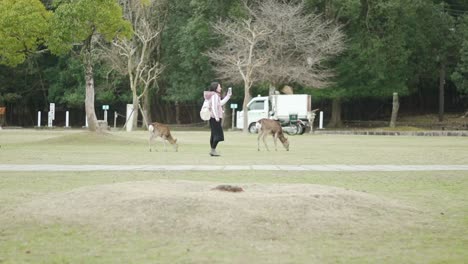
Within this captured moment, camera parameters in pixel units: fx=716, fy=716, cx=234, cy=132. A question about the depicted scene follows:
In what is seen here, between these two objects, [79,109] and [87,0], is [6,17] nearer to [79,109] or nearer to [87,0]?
[87,0]

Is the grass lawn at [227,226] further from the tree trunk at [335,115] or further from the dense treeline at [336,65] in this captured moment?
the tree trunk at [335,115]

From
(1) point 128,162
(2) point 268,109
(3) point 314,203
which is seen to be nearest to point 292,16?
(2) point 268,109

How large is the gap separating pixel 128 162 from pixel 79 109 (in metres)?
48.6

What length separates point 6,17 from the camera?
2678cm

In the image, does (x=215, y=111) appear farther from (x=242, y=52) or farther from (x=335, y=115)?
(x=335, y=115)

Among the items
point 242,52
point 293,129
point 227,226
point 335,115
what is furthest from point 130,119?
point 227,226

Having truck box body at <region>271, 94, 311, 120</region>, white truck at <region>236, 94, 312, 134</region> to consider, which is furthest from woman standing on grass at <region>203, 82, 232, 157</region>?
truck box body at <region>271, 94, 311, 120</region>

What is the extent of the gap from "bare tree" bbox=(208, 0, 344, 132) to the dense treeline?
2.45m

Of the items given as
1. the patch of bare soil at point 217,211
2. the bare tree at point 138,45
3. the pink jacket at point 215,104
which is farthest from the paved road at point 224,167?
the bare tree at point 138,45

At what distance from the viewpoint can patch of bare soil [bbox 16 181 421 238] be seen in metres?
6.61

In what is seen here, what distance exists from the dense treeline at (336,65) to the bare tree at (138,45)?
0.94ft

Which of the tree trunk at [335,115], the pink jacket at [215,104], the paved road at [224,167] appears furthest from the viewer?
the tree trunk at [335,115]

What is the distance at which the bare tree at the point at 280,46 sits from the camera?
4631 centimetres

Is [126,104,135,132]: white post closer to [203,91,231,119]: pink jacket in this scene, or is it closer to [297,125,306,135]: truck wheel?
[297,125,306,135]: truck wheel
